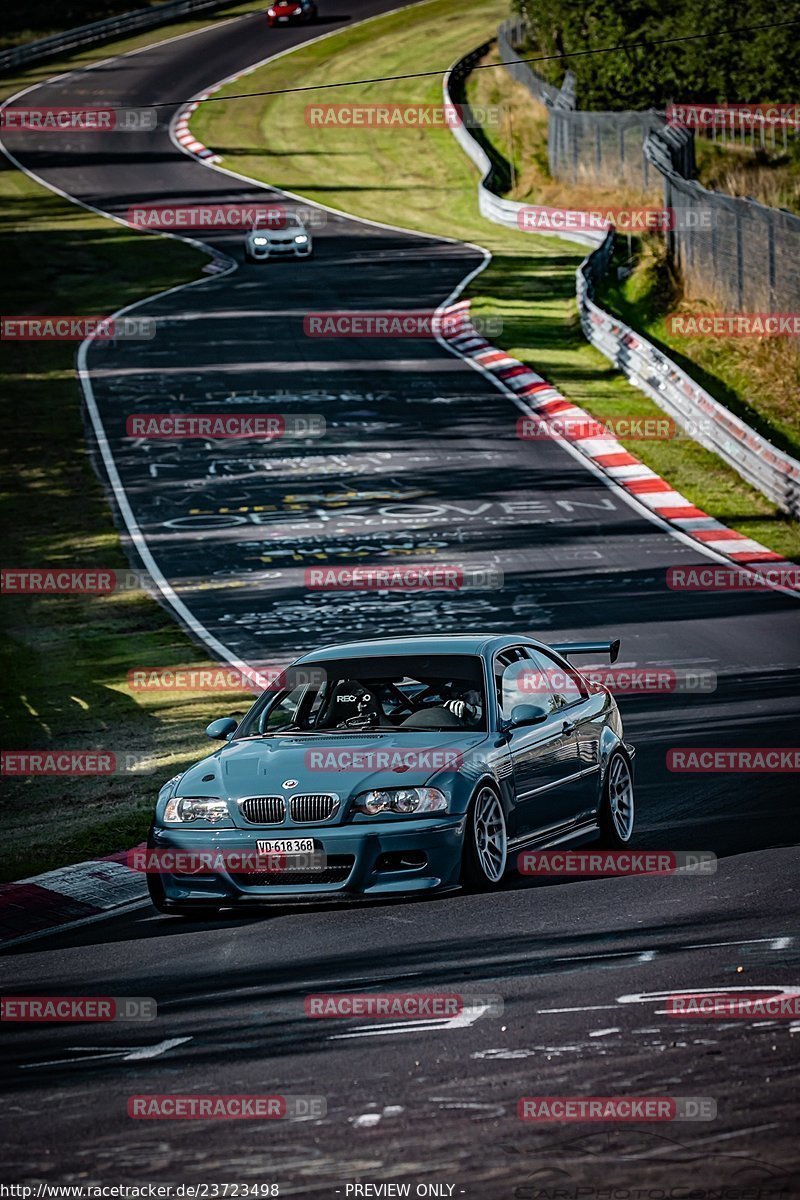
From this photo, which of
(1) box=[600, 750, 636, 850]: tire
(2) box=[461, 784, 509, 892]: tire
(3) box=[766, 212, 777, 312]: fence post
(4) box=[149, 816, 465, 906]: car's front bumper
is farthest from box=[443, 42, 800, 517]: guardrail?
(4) box=[149, 816, 465, 906]: car's front bumper

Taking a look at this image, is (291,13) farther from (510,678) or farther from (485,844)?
(485,844)

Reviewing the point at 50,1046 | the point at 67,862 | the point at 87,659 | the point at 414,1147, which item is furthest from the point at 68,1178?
the point at 87,659

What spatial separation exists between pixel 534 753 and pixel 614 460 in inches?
Answer: 708

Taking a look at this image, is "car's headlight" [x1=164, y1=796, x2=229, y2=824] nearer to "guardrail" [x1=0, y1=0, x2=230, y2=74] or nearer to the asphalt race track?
the asphalt race track

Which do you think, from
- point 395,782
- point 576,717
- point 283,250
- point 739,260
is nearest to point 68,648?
point 576,717

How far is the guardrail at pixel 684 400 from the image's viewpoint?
80.7 feet

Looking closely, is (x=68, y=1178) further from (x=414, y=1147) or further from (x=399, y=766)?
(x=399, y=766)

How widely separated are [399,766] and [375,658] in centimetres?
130

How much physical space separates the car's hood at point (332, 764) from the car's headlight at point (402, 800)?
0.04m

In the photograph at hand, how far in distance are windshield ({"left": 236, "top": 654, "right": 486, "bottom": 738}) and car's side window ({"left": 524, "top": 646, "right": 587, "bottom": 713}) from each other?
576 millimetres

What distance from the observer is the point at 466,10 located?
83.8 m

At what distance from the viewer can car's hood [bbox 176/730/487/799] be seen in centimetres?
973

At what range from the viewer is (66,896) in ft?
36.2

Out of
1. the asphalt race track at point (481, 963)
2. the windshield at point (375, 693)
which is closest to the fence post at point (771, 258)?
the asphalt race track at point (481, 963)
